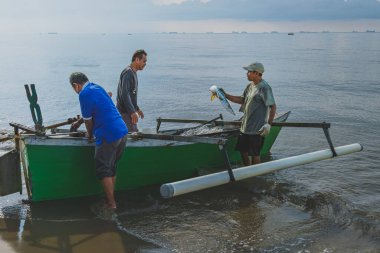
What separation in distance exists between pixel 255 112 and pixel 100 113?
290 cm

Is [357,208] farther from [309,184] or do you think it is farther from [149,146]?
[149,146]

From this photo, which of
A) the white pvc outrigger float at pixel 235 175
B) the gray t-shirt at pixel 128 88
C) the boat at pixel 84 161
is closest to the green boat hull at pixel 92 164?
the boat at pixel 84 161

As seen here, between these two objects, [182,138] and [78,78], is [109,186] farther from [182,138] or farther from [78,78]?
[78,78]

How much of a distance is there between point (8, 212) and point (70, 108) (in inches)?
510

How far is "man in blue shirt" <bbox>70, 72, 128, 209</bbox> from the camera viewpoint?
5.89m

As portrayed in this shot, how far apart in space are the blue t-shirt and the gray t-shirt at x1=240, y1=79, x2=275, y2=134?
2.48 m

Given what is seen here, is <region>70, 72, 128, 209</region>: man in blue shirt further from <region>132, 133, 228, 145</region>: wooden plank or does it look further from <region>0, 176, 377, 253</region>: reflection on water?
<region>0, 176, 377, 253</region>: reflection on water

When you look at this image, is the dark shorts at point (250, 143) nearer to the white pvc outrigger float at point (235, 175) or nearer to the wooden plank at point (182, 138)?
the white pvc outrigger float at point (235, 175)

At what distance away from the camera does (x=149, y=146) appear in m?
7.04

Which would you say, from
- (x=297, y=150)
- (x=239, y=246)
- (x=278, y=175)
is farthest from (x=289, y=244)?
(x=297, y=150)

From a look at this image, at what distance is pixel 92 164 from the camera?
6730 millimetres

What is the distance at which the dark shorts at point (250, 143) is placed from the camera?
765 cm

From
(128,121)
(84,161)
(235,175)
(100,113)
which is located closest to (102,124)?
(100,113)

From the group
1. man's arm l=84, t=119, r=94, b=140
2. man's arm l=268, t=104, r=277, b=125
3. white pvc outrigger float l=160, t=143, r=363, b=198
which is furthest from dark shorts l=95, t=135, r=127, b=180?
man's arm l=268, t=104, r=277, b=125
